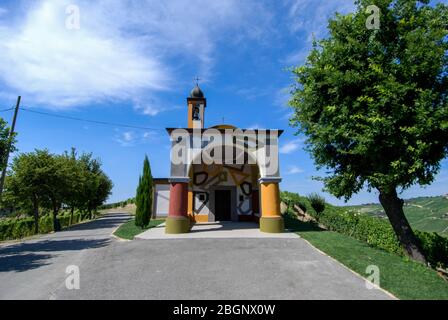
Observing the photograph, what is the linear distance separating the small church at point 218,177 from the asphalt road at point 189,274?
3.40 metres

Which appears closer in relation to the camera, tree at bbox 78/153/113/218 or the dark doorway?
the dark doorway

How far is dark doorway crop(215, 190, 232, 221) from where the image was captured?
2017 cm

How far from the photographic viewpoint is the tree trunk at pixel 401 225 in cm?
896

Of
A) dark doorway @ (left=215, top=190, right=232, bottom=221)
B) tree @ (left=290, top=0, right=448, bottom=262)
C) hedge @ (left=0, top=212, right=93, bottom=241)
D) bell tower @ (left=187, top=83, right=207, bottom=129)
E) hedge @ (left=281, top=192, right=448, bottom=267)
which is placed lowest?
hedge @ (left=0, top=212, right=93, bottom=241)

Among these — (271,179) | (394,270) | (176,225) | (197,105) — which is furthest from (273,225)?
(197,105)

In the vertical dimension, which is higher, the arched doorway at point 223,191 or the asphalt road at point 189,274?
the arched doorway at point 223,191

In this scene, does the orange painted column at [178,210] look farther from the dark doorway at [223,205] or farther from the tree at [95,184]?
the tree at [95,184]

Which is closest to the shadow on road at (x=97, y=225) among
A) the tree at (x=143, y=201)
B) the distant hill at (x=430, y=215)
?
the tree at (x=143, y=201)

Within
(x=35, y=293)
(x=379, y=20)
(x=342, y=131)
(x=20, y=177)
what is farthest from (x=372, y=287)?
(x=20, y=177)

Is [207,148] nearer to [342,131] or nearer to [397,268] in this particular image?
[342,131]

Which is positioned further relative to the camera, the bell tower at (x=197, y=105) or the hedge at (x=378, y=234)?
the bell tower at (x=197, y=105)

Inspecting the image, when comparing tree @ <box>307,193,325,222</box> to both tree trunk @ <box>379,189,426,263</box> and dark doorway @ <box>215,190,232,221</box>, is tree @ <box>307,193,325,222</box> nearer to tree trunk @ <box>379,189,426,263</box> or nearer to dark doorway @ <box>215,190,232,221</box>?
dark doorway @ <box>215,190,232,221</box>

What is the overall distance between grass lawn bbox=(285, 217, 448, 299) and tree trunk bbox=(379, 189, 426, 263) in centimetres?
98

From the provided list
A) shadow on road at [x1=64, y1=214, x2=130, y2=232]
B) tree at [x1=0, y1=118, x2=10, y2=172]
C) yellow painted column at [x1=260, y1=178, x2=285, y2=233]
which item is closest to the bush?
yellow painted column at [x1=260, y1=178, x2=285, y2=233]
